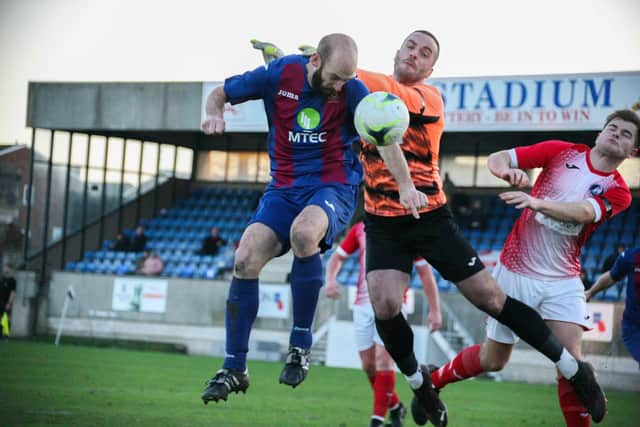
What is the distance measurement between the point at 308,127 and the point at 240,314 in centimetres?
146

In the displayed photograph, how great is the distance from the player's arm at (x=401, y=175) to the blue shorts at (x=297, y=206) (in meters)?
0.64

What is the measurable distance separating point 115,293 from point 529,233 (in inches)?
812

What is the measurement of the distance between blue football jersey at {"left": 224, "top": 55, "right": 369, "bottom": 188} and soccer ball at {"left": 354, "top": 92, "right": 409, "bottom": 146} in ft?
1.98

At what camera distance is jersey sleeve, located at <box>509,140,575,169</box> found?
25.9ft

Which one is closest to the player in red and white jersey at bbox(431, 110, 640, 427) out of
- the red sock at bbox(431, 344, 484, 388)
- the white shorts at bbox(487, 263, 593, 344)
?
the white shorts at bbox(487, 263, 593, 344)

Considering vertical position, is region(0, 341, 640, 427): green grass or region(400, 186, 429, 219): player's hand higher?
region(400, 186, 429, 219): player's hand

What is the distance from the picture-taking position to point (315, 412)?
456 inches

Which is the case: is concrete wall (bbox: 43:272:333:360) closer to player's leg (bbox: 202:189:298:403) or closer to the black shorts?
the black shorts

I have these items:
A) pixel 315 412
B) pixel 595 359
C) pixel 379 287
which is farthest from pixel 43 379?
pixel 595 359

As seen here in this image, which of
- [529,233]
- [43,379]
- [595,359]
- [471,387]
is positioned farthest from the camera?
[595,359]

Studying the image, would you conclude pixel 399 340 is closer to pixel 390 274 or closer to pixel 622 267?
pixel 390 274

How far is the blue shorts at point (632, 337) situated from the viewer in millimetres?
10062

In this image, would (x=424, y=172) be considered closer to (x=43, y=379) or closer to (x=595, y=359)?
(x=43, y=379)

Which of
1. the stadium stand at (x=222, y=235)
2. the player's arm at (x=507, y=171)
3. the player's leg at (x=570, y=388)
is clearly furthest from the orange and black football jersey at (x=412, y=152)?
the stadium stand at (x=222, y=235)
